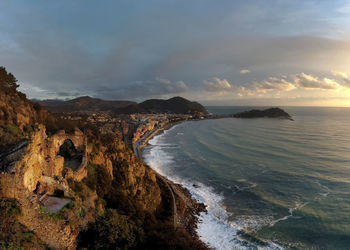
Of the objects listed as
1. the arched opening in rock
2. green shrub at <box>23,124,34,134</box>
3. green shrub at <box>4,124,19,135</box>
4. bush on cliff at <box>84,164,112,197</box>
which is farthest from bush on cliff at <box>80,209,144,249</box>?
→ green shrub at <box>23,124,34,134</box>

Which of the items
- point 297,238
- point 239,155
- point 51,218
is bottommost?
point 297,238

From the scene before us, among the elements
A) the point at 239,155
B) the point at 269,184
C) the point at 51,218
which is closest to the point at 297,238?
the point at 269,184

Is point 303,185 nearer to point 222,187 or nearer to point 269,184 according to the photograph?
point 269,184

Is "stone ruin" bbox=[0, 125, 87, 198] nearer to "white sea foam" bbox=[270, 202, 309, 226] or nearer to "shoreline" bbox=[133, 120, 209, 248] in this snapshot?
"shoreline" bbox=[133, 120, 209, 248]

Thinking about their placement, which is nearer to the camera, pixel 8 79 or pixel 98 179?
pixel 98 179

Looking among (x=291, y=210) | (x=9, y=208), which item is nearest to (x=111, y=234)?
(x=9, y=208)

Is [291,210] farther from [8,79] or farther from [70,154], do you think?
[8,79]
